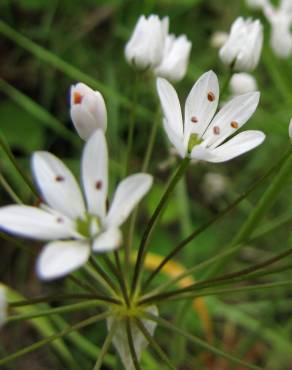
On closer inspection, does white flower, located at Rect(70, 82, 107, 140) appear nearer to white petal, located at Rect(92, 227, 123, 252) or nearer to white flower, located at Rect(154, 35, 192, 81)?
white petal, located at Rect(92, 227, 123, 252)

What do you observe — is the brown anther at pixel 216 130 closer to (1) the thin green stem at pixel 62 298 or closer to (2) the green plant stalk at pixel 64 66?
(1) the thin green stem at pixel 62 298

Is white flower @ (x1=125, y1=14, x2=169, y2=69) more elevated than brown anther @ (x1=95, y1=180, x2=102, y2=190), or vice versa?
white flower @ (x1=125, y1=14, x2=169, y2=69)

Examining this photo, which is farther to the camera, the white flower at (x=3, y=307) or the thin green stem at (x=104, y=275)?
the thin green stem at (x=104, y=275)

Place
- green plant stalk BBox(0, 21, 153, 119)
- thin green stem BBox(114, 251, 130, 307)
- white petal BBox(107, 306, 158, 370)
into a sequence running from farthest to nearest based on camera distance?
green plant stalk BBox(0, 21, 153, 119)
white petal BBox(107, 306, 158, 370)
thin green stem BBox(114, 251, 130, 307)

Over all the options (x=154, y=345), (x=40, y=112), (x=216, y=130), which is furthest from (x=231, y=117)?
(x=40, y=112)

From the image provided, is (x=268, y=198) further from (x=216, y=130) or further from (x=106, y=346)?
(x=106, y=346)

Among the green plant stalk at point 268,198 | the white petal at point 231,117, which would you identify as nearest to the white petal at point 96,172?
the white petal at point 231,117

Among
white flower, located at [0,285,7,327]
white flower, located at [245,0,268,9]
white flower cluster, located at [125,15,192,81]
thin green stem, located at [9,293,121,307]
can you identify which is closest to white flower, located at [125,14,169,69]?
white flower cluster, located at [125,15,192,81]
